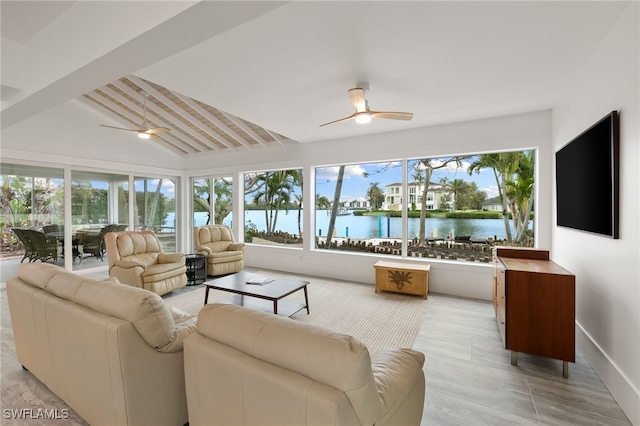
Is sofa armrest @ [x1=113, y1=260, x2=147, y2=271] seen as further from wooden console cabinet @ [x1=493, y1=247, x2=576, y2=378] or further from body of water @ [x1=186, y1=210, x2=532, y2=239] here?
wooden console cabinet @ [x1=493, y1=247, x2=576, y2=378]

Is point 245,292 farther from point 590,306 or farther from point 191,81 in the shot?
point 590,306

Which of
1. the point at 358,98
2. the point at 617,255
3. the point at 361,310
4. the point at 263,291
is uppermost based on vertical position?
the point at 358,98

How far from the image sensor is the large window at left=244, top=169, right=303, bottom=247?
6137 millimetres

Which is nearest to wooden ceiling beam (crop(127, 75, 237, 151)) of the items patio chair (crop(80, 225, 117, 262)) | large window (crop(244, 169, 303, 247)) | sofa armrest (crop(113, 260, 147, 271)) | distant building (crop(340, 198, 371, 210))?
large window (crop(244, 169, 303, 247))

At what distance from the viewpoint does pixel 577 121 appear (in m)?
2.80

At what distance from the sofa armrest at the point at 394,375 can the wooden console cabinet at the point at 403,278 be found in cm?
288

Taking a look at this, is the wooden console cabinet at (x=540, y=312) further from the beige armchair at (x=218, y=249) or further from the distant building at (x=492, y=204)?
the beige armchair at (x=218, y=249)

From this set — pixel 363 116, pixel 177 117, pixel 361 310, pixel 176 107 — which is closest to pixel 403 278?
pixel 361 310

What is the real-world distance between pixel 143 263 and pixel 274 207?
2.90 meters

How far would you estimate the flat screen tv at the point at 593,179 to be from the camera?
6.52 feet

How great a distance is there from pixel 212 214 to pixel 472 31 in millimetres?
6779

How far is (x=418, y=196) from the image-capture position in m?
4.85

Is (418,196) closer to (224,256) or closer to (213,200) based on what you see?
(224,256)

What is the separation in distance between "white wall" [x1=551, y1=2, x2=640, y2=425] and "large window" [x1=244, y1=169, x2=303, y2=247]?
450cm
